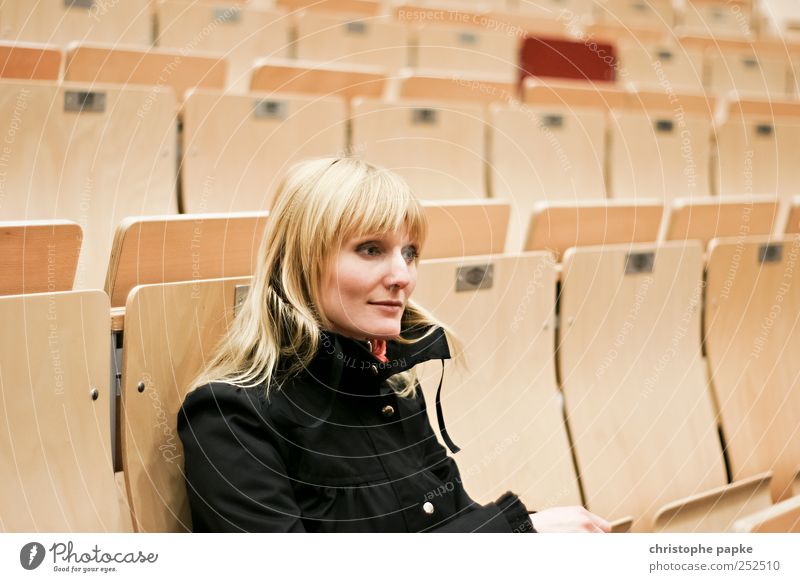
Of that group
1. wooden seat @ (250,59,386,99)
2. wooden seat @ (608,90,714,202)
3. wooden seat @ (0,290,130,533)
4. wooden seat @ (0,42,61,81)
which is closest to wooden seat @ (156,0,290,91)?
wooden seat @ (250,59,386,99)

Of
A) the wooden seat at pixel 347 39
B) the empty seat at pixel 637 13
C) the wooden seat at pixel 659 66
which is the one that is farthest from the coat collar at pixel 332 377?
the empty seat at pixel 637 13

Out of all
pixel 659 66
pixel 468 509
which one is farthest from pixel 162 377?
pixel 659 66

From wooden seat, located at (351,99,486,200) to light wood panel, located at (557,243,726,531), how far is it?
466mm

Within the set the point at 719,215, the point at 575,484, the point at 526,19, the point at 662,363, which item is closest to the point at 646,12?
the point at 526,19

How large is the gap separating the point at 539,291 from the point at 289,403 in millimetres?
472

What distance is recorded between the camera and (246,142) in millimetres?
1416

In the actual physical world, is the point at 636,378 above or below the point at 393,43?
below

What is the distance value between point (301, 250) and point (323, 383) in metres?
0.14

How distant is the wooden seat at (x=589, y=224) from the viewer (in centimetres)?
128

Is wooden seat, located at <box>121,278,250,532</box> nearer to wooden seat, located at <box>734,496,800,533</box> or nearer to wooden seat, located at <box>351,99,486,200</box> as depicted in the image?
wooden seat, located at <box>734,496,800,533</box>

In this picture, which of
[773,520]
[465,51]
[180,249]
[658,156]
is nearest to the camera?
[773,520]

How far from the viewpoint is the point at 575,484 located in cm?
122

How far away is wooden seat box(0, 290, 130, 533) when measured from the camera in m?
0.78

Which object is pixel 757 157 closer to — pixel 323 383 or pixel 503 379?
pixel 503 379
